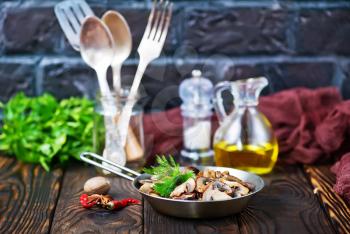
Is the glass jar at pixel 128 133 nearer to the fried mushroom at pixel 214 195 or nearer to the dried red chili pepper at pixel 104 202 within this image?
the dried red chili pepper at pixel 104 202

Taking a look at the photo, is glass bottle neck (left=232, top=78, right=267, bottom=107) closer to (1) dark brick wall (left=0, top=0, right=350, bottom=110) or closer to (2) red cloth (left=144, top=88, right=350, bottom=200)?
(2) red cloth (left=144, top=88, right=350, bottom=200)

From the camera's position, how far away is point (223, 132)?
1340mm

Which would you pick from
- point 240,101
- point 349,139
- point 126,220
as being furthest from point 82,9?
point 349,139

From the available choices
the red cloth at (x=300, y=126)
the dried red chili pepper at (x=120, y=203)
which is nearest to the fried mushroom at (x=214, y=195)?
the dried red chili pepper at (x=120, y=203)

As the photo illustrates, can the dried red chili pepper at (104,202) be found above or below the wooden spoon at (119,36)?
below

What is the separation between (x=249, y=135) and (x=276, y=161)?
0.53 ft

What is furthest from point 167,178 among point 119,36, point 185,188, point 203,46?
point 203,46

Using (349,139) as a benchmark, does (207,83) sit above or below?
above

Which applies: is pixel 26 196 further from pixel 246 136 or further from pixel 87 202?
pixel 246 136

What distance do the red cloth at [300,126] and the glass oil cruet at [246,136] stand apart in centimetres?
12

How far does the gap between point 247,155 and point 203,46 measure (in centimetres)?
43

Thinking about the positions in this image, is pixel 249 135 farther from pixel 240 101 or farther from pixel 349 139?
pixel 349 139

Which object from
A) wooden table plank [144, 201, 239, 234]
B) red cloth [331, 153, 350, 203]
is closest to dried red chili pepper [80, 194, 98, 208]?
wooden table plank [144, 201, 239, 234]

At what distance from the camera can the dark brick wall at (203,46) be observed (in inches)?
64.7
